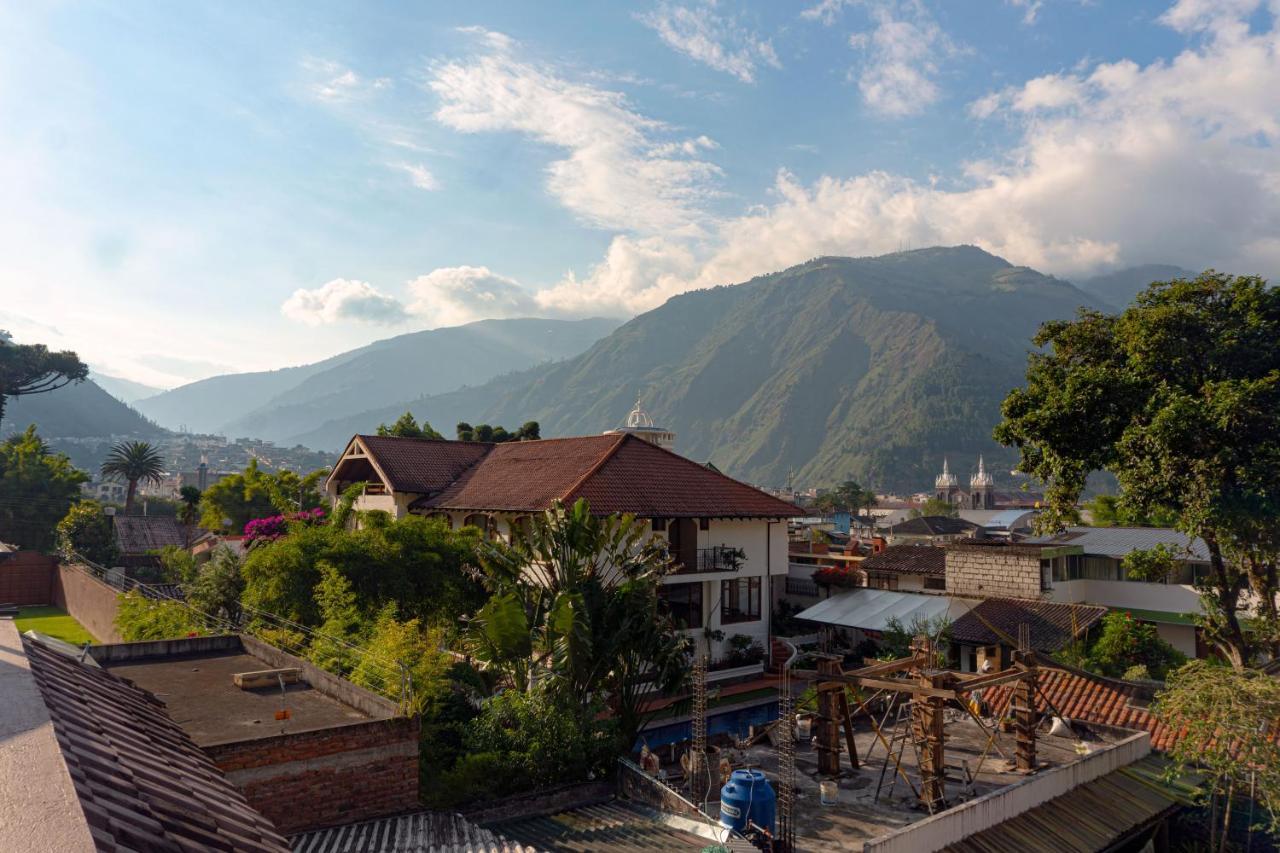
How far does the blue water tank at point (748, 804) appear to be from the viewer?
572 inches

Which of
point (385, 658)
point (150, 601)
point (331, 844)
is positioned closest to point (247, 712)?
point (385, 658)

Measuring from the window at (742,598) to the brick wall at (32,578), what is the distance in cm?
3916

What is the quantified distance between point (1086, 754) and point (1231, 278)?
44.0 ft

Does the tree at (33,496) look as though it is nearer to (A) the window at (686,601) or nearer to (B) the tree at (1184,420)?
(A) the window at (686,601)

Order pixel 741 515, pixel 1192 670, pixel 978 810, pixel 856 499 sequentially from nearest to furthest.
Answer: pixel 978 810, pixel 1192 670, pixel 741 515, pixel 856 499

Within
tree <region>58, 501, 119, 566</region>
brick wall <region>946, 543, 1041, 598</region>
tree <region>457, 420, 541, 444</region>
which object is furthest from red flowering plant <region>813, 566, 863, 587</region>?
tree <region>58, 501, 119, 566</region>

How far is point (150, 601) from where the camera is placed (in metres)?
30.3

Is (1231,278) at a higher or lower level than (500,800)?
higher

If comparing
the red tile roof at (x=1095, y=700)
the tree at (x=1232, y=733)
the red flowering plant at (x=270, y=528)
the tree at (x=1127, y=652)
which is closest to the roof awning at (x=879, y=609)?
the tree at (x=1127, y=652)

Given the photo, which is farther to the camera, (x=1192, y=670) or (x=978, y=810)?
(x=1192, y=670)

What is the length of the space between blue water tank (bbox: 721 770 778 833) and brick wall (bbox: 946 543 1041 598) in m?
26.1

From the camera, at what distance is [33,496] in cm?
5812

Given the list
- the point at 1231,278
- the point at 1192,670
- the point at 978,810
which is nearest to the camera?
the point at 978,810

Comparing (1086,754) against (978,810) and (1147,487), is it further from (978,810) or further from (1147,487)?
(1147,487)
